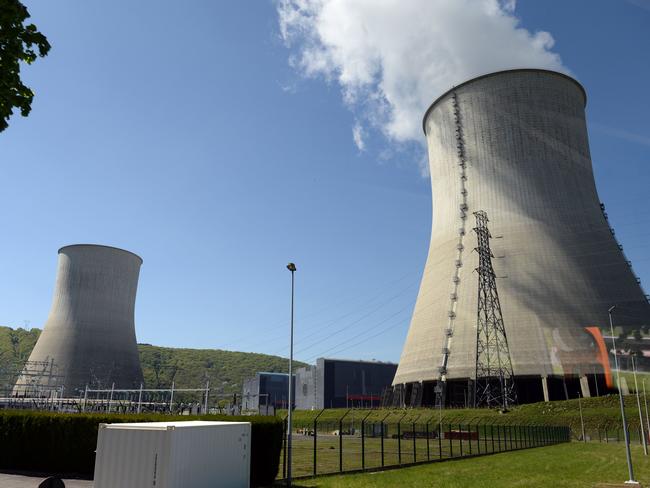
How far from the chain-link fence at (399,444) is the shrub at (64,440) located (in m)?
0.94

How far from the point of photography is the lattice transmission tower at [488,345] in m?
45.2

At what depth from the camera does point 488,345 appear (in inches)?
1802

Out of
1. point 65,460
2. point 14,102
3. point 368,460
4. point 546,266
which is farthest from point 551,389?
point 14,102

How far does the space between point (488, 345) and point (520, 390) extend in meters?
7.63

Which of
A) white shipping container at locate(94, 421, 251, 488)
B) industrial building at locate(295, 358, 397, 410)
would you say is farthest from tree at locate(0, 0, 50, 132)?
industrial building at locate(295, 358, 397, 410)

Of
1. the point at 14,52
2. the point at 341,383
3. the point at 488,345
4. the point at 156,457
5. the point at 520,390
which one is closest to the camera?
the point at 14,52

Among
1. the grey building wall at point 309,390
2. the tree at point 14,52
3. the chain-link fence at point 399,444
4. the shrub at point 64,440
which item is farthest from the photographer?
the grey building wall at point 309,390

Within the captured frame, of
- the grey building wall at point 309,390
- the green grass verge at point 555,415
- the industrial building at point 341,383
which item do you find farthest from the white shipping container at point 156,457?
the grey building wall at point 309,390

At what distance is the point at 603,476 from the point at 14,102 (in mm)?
19452

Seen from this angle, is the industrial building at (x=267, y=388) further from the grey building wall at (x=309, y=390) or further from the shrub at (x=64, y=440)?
the shrub at (x=64, y=440)

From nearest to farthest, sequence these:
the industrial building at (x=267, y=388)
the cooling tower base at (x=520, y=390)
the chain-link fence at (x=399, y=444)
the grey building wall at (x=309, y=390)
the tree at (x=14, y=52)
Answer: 1. the tree at (x=14, y=52)
2. the chain-link fence at (x=399, y=444)
3. the cooling tower base at (x=520, y=390)
4. the grey building wall at (x=309, y=390)
5. the industrial building at (x=267, y=388)

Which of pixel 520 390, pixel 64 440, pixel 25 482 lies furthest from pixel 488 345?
pixel 25 482

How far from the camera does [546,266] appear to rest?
146ft

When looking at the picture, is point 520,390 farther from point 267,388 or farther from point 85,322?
point 267,388
